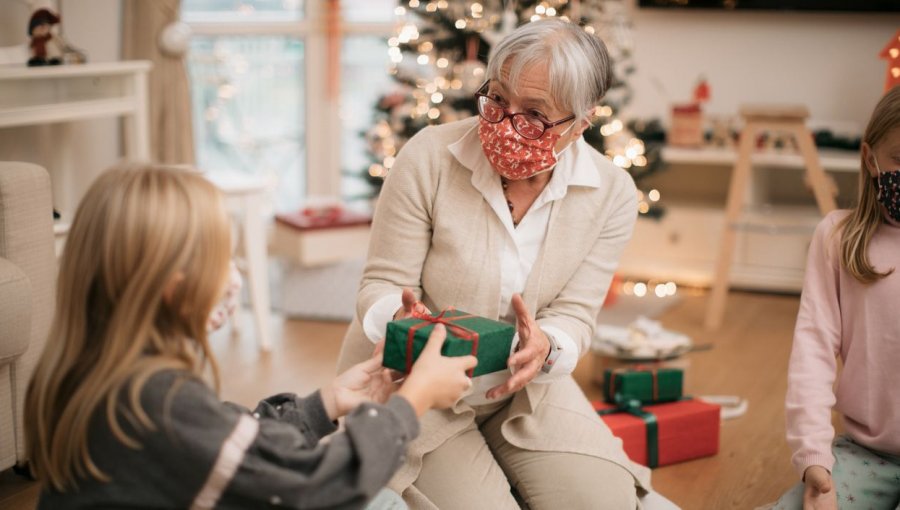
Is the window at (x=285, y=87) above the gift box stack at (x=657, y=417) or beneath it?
above

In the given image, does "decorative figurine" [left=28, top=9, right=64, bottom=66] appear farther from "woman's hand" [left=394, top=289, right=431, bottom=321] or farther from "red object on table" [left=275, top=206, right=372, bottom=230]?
"woman's hand" [left=394, top=289, right=431, bottom=321]

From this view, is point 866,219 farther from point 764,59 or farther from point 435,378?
point 764,59

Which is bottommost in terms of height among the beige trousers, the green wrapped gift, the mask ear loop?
the green wrapped gift

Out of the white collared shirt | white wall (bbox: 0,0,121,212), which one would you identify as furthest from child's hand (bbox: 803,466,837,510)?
white wall (bbox: 0,0,121,212)

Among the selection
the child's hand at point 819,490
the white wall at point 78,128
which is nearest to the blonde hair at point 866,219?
the child's hand at point 819,490

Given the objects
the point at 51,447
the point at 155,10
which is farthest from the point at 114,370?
the point at 155,10

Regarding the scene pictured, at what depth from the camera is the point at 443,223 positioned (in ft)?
5.69

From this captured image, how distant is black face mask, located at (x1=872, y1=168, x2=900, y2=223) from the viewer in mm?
1613

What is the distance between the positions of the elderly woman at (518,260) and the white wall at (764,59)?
2.59 metres

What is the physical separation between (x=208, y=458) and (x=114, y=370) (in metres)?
0.15

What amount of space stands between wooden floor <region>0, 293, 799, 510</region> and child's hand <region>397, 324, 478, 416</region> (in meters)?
0.95

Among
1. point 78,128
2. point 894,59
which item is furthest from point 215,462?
point 78,128

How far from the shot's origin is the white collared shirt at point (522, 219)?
5.65ft

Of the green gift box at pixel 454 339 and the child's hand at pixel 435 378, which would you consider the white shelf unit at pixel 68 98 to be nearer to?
the green gift box at pixel 454 339
